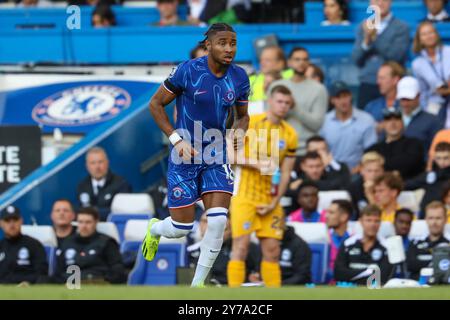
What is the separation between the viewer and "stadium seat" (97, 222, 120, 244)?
15219 millimetres

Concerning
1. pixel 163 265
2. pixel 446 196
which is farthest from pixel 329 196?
pixel 163 265

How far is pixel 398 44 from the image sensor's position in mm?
17094

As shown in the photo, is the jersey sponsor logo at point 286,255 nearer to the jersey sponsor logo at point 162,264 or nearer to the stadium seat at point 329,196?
the stadium seat at point 329,196

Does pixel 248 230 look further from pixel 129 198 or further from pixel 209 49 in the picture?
pixel 209 49

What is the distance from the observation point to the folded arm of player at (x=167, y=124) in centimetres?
1129

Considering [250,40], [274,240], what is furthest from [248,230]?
[250,40]

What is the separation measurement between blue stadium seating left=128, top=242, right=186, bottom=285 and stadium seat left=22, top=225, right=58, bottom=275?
0.95m

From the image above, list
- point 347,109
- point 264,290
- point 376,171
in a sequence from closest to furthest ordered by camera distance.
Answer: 1. point 264,290
2. point 376,171
3. point 347,109

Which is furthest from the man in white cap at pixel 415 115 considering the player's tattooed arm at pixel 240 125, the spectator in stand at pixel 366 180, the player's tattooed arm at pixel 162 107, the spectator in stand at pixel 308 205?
the player's tattooed arm at pixel 162 107

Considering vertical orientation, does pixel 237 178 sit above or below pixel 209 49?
below

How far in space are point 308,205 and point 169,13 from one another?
4.76 meters

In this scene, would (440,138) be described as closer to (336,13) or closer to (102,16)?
(336,13)

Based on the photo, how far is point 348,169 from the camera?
53.0 feet

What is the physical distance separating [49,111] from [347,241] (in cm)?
543
